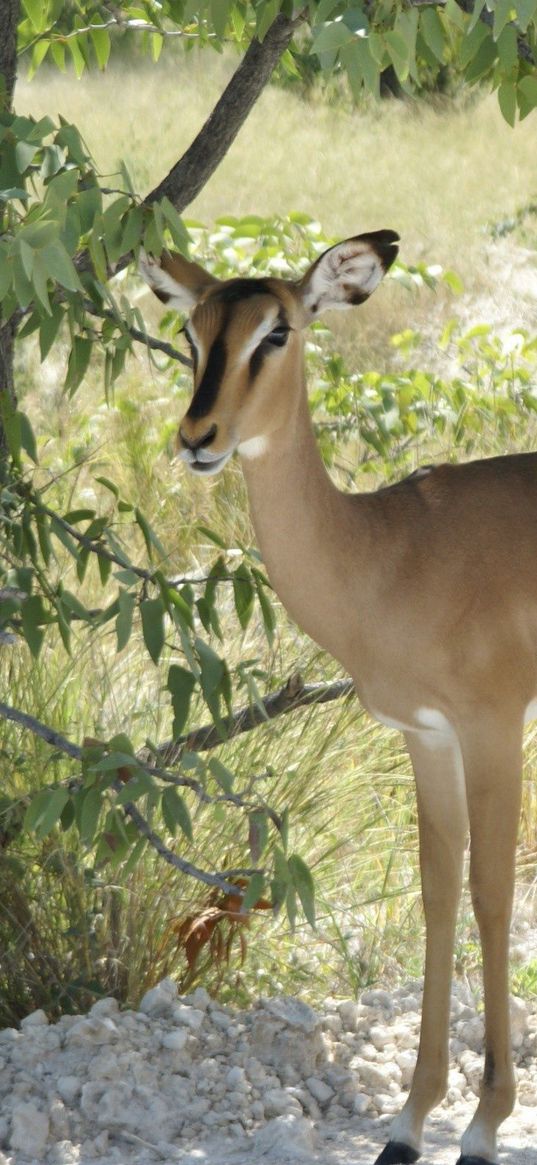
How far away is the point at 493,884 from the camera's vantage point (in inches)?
164

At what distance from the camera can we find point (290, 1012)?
4.67 meters

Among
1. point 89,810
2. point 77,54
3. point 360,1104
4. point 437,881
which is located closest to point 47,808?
point 89,810

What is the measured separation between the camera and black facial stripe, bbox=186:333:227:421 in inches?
144

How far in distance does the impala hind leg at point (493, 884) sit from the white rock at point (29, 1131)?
40.9 inches

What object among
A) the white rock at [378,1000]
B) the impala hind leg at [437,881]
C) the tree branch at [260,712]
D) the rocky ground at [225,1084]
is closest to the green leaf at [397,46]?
the impala hind leg at [437,881]

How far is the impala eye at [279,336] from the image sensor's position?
3904mm

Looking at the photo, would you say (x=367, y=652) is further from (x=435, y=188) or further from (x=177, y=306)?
(x=435, y=188)

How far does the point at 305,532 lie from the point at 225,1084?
1490mm

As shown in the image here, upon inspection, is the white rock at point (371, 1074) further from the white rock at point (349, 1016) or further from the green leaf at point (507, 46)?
the green leaf at point (507, 46)

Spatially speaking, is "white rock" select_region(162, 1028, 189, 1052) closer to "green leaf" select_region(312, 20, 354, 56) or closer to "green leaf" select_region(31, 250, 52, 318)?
"green leaf" select_region(31, 250, 52, 318)

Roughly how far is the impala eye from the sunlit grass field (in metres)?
1.02

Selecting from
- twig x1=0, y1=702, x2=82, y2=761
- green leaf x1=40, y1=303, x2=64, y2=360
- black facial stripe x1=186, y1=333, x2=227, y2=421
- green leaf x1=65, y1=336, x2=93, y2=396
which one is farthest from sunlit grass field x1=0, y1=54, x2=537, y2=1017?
green leaf x1=40, y1=303, x2=64, y2=360

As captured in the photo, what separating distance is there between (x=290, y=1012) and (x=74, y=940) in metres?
0.65

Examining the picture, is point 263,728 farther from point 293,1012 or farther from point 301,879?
point 301,879
